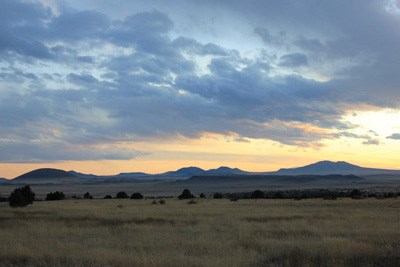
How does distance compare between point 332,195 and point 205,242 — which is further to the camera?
point 332,195

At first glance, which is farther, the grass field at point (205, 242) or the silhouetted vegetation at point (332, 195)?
the silhouetted vegetation at point (332, 195)

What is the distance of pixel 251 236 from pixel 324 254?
19.1 feet

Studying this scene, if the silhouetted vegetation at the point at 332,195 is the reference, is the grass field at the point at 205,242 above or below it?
below

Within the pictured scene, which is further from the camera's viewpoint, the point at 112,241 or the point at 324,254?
the point at 112,241

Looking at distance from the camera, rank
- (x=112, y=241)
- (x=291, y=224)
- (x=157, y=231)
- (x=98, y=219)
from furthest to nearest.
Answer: (x=98, y=219)
(x=291, y=224)
(x=157, y=231)
(x=112, y=241)

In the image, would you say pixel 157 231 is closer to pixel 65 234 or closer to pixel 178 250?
pixel 65 234

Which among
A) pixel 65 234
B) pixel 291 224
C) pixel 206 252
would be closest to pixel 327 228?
pixel 291 224

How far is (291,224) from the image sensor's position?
2534 centimetres

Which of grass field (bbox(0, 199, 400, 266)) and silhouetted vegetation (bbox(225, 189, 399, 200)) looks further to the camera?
silhouetted vegetation (bbox(225, 189, 399, 200))

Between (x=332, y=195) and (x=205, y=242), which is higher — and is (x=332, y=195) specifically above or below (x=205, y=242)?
above

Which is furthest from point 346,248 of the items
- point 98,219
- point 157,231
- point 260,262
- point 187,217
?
point 98,219

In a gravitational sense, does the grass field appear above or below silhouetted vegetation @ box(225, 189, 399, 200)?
below

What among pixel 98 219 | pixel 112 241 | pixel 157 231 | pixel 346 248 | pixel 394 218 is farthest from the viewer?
pixel 98 219

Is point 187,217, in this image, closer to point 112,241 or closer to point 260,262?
point 112,241
